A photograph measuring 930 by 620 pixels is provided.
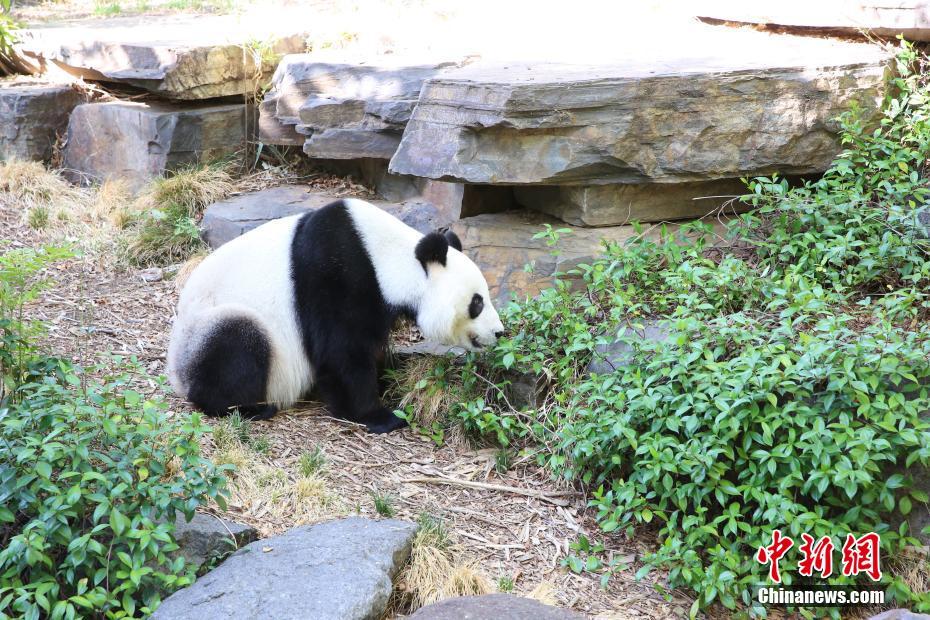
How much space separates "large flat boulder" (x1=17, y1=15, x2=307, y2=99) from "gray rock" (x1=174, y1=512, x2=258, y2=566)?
4.99m

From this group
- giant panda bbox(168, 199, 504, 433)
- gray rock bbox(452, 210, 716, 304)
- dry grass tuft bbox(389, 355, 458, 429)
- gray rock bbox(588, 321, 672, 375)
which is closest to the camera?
gray rock bbox(588, 321, 672, 375)

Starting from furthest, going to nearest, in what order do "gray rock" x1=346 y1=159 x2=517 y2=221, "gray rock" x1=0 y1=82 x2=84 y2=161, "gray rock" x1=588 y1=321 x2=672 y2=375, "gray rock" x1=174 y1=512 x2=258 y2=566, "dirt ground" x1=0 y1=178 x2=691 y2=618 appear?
"gray rock" x1=0 y1=82 x2=84 y2=161 < "gray rock" x1=346 y1=159 x2=517 y2=221 < "gray rock" x1=588 y1=321 x2=672 y2=375 < "dirt ground" x1=0 y1=178 x2=691 y2=618 < "gray rock" x1=174 y1=512 x2=258 y2=566

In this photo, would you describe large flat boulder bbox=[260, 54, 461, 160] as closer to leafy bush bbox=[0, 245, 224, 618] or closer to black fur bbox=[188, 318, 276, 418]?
black fur bbox=[188, 318, 276, 418]

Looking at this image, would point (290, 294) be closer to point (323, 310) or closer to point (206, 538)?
point (323, 310)

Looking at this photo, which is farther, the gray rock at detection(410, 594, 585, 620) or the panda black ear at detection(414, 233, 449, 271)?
the panda black ear at detection(414, 233, 449, 271)

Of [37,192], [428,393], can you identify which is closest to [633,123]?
[428,393]

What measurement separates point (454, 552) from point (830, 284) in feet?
9.06

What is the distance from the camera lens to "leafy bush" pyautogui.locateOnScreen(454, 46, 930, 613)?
3801mm

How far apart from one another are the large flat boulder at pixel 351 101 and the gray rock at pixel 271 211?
0.40 metres

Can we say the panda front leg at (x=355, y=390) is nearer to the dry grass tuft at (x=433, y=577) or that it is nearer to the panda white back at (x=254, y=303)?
the panda white back at (x=254, y=303)

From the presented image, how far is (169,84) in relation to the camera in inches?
297

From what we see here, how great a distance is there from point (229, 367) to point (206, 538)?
140 centimetres

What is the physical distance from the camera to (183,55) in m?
7.49

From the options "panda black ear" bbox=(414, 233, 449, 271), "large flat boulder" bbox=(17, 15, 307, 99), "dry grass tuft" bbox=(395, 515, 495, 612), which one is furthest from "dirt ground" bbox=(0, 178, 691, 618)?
"large flat boulder" bbox=(17, 15, 307, 99)
